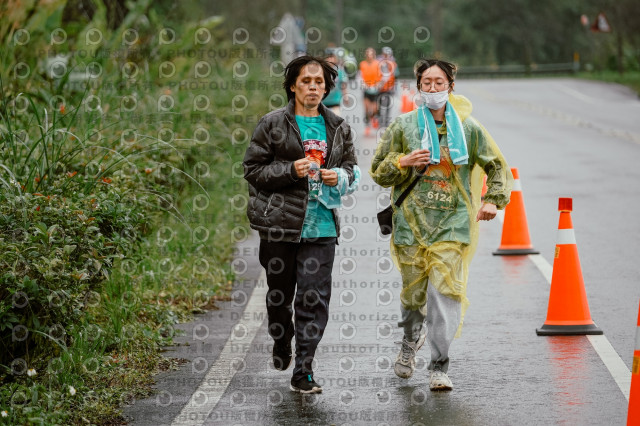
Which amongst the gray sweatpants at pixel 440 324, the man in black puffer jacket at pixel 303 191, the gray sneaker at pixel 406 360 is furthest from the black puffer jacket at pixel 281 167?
the gray sneaker at pixel 406 360

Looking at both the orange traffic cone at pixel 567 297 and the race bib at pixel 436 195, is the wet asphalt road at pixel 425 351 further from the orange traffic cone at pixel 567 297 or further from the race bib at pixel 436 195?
the race bib at pixel 436 195

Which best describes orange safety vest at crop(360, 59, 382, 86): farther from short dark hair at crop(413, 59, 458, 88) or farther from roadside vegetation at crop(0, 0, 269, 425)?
short dark hair at crop(413, 59, 458, 88)

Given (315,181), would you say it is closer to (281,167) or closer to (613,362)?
(281,167)

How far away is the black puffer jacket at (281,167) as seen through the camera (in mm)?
6777

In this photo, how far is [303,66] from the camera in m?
6.87

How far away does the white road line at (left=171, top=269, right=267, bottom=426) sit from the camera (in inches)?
253

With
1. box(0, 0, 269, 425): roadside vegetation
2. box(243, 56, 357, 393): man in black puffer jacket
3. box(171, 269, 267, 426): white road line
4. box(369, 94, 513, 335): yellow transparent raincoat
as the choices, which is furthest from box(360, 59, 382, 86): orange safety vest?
box(243, 56, 357, 393): man in black puffer jacket

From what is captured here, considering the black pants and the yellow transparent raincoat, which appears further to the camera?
the yellow transparent raincoat

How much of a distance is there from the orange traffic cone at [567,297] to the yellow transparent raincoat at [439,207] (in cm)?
151

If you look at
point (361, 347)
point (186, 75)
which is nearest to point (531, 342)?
point (361, 347)

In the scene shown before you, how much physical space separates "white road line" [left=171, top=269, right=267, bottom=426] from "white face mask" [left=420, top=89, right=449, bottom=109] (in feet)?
6.64

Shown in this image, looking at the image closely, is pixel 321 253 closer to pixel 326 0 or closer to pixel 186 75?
pixel 186 75

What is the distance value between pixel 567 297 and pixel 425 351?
1167mm

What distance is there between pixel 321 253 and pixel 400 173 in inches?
26.0
